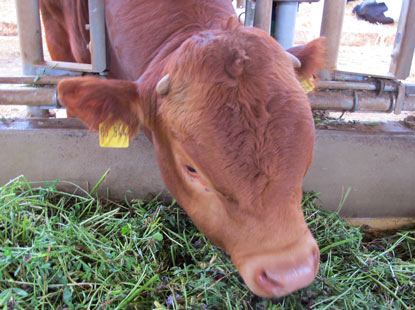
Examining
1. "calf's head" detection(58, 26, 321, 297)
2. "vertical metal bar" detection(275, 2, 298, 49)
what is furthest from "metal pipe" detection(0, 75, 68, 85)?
"vertical metal bar" detection(275, 2, 298, 49)

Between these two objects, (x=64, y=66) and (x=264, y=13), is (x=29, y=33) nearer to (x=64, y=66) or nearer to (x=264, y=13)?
(x=64, y=66)

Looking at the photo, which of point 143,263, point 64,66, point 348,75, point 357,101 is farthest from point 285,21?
point 143,263

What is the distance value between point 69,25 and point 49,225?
1958 millimetres

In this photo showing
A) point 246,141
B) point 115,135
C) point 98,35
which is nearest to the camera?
point 246,141

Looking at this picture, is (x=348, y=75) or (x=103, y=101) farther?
(x=348, y=75)

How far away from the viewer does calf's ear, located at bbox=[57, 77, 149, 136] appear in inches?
71.9

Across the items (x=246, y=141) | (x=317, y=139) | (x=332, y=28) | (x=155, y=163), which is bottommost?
(x=155, y=163)

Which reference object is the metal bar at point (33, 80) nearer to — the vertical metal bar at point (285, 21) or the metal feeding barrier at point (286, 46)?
the metal feeding barrier at point (286, 46)

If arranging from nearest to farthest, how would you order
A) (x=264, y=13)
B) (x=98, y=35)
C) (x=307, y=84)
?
1. (x=307, y=84)
2. (x=98, y=35)
3. (x=264, y=13)

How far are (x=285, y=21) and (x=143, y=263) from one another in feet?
7.00

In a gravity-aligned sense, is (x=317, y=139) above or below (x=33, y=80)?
below

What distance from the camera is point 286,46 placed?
3158 mm

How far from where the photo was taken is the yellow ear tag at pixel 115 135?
2031 millimetres

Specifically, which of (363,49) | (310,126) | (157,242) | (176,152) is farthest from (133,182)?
(363,49)
